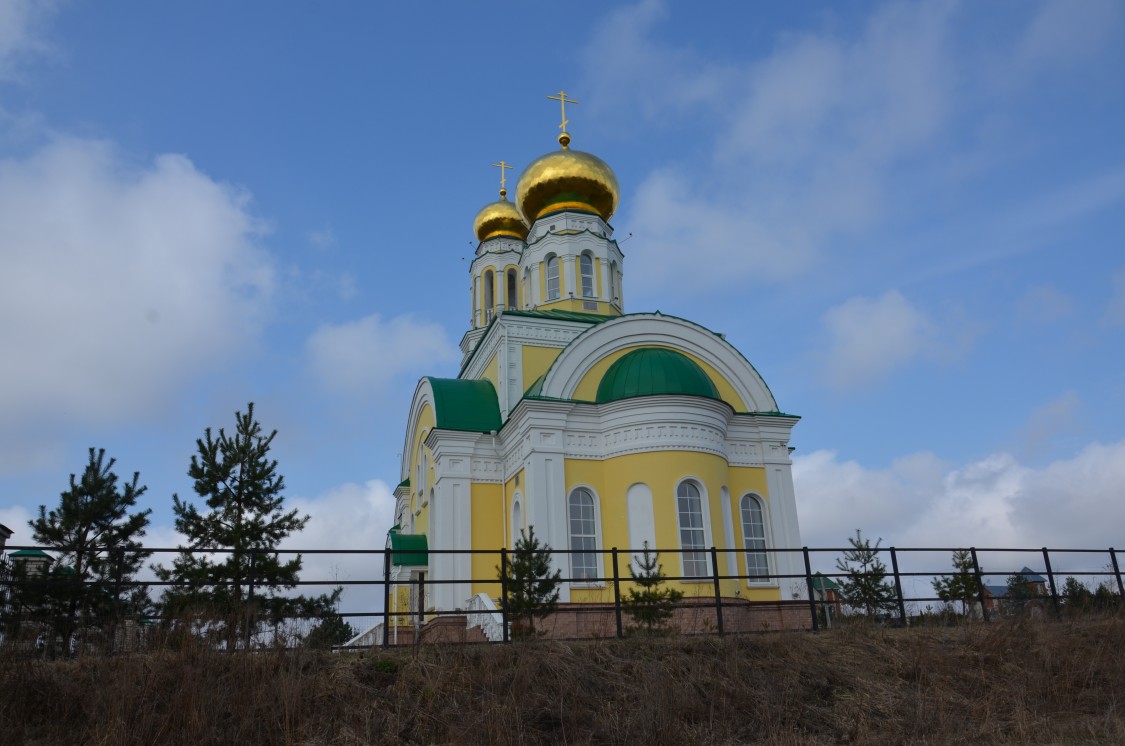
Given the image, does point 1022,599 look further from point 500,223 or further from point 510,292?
point 500,223

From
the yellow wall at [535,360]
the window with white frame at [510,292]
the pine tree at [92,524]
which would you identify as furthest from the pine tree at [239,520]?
the window with white frame at [510,292]

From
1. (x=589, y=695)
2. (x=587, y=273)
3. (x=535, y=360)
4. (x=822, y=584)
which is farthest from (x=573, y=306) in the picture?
(x=589, y=695)

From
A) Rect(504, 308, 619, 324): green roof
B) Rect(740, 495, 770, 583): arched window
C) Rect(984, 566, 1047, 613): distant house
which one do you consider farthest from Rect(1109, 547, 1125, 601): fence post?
Rect(504, 308, 619, 324): green roof

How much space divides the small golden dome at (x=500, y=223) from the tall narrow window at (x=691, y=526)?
16.5 metres

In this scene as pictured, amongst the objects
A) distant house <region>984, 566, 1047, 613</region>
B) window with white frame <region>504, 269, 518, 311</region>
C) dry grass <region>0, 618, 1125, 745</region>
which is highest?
window with white frame <region>504, 269, 518, 311</region>

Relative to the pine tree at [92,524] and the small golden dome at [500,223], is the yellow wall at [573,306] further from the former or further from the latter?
the pine tree at [92,524]

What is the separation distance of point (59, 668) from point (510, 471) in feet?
40.0

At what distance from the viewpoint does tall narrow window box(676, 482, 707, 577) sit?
57.2 ft

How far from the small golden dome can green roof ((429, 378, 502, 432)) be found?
11026 mm

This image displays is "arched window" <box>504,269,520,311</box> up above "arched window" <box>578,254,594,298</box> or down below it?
above

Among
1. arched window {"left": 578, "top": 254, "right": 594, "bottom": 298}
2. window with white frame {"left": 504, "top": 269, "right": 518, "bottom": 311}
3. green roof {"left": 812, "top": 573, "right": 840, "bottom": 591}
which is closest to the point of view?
green roof {"left": 812, "top": 573, "right": 840, "bottom": 591}

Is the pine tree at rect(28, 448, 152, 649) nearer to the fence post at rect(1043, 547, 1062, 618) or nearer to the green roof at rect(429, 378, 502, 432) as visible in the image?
the green roof at rect(429, 378, 502, 432)

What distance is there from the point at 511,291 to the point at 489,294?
925 mm

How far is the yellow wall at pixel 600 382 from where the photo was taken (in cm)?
1988
